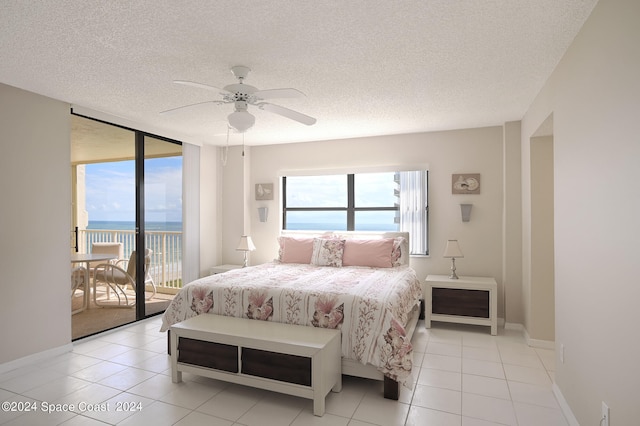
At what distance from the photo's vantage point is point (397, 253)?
4.41 metres

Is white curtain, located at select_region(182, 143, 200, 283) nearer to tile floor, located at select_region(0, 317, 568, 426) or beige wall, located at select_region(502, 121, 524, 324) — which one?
tile floor, located at select_region(0, 317, 568, 426)

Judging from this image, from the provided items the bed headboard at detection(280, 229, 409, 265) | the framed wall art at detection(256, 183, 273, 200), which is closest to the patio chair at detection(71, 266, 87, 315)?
the framed wall art at detection(256, 183, 273, 200)

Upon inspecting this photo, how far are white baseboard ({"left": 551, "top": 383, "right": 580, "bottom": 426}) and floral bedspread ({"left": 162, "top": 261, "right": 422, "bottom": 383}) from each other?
99 centimetres

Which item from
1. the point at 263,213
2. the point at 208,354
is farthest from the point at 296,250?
the point at 208,354

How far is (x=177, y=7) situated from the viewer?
192cm

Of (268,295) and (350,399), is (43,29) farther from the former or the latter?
(350,399)

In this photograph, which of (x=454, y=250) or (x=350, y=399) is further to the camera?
(x=454, y=250)

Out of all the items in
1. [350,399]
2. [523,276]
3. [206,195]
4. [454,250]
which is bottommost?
[350,399]

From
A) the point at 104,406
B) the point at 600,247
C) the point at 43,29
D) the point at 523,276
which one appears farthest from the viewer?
the point at 523,276

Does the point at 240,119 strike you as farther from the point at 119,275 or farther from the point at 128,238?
the point at 128,238

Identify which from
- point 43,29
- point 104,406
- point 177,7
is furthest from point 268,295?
point 43,29

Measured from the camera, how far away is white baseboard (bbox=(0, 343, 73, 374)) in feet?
9.85

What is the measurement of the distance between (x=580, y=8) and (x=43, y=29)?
3.07 metres

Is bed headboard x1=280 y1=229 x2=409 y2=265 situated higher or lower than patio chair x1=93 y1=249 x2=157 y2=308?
higher
